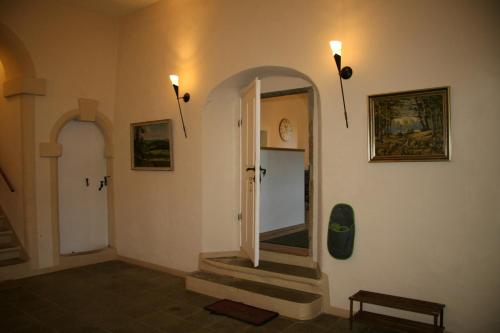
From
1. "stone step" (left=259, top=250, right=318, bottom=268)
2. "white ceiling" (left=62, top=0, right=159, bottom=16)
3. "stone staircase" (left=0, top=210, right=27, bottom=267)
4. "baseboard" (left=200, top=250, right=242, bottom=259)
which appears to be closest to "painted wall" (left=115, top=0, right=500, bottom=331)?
"baseboard" (left=200, top=250, right=242, bottom=259)

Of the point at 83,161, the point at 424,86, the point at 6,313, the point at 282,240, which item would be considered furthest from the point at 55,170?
the point at 424,86

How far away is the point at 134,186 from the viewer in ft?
19.4

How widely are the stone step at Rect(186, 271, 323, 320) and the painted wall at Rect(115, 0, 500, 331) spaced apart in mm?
323

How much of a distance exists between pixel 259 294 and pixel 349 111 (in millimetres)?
2105

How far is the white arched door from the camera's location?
5898mm

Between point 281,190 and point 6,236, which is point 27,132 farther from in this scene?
point 281,190

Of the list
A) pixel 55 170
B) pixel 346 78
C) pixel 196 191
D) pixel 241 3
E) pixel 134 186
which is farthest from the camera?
pixel 134 186

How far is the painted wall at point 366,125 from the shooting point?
3.12 meters

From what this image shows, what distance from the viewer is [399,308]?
3146 millimetres

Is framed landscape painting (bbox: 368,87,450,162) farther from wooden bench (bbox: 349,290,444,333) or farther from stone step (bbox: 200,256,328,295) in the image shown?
stone step (bbox: 200,256,328,295)

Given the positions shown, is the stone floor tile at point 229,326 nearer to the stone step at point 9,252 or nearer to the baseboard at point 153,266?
the baseboard at point 153,266

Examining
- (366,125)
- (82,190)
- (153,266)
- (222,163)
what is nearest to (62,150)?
(82,190)

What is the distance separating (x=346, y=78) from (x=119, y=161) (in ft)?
13.1

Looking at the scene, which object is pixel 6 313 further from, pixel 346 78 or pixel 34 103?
pixel 346 78
